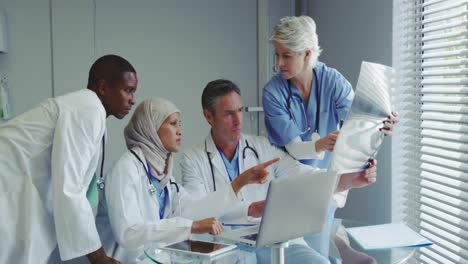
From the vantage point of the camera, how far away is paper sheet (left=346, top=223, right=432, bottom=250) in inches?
65.7

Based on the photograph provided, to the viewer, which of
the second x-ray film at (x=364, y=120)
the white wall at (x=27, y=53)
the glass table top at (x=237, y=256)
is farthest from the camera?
the white wall at (x=27, y=53)

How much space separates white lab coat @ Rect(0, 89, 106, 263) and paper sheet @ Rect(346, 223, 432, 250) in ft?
3.00

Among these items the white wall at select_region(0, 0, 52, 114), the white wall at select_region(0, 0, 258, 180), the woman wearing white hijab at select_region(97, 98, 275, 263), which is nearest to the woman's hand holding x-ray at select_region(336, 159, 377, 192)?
the woman wearing white hijab at select_region(97, 98, 275, 263)

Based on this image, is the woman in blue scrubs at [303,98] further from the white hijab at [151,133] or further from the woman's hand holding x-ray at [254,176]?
the white hijab at [151,133]

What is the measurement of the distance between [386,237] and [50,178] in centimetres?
121

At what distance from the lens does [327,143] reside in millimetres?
2271

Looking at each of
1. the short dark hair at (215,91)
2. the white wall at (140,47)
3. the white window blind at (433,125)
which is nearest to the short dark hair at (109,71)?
the short dark hair at (215,91)

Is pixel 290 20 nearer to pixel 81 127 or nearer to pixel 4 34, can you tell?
pixel 81 127

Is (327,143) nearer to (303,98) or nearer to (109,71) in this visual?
(303,98)

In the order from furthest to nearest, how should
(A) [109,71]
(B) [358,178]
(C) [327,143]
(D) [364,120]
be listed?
(C) [327,143], (B) [358,178], (A) [109,71], (D) [364,120]

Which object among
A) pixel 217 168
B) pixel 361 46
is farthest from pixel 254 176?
pixel 361 46

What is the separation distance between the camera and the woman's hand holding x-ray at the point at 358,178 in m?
2.00

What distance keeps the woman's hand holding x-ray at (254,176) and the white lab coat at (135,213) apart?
0.03 metres

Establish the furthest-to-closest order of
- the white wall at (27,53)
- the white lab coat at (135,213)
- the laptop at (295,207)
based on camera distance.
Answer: the white wall at (27,53), the white lab coat at (135,213), the laptop at (295,207)
